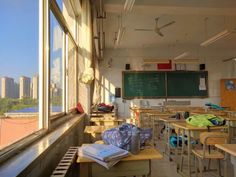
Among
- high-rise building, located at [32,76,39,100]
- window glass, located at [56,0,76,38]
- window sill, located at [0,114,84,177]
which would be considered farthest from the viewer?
window glass, located at [56,0,76,38]

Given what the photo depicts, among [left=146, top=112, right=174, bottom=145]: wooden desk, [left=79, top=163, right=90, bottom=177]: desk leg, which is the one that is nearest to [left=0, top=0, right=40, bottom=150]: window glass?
[left=79, top=163, right=90, bottom=177]: desk leg

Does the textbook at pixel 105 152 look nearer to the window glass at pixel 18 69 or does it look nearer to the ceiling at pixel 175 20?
the window glass at pixel 18 69

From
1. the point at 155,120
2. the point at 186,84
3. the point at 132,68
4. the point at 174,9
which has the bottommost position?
the point at 155,120

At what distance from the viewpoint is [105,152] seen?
1740 mm

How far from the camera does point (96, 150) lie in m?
1.80

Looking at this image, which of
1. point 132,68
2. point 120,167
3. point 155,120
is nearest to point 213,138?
point 120,167

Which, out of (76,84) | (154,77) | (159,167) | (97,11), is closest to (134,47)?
(154,77)

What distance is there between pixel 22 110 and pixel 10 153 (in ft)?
1.84

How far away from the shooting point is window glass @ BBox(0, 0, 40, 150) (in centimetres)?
159

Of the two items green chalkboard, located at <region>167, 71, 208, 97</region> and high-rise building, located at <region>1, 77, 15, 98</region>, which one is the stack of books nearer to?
high-rise building, located at <region>1, 77, 15, 98</region>

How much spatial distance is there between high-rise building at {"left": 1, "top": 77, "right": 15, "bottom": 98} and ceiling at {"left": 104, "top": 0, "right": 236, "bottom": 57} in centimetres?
417

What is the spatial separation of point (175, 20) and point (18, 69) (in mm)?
6453

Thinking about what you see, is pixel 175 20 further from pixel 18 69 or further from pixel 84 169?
pixel 84 169

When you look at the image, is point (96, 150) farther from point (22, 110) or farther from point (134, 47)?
point (134, 47)
